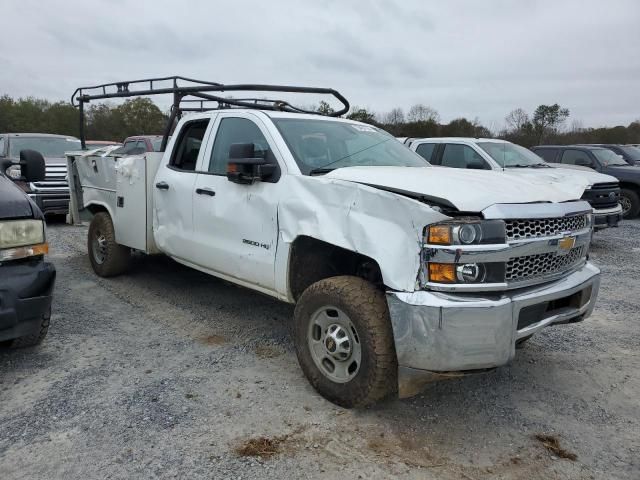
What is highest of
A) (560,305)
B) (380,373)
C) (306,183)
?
(306,183)

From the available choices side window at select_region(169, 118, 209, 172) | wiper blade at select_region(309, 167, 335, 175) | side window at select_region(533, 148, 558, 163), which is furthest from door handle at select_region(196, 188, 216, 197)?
side window at select_region(533, 148, 558, 163)

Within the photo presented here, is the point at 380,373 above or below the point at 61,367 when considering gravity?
above

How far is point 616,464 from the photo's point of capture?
2.81m

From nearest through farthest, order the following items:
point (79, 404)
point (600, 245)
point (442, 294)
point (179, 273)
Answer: point (442, 294), point (79, 404), point (179, 273), point (600, 245)

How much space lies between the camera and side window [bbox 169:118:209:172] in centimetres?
486

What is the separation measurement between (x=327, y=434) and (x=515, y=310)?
1.30 metres

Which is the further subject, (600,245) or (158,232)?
(600,245)

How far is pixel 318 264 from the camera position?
3.79m

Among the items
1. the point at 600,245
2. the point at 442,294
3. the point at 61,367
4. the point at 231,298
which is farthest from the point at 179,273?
the point at 600,245

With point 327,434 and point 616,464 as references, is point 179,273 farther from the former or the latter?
point 616,464

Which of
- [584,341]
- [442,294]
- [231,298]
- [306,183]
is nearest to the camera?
[442,294]

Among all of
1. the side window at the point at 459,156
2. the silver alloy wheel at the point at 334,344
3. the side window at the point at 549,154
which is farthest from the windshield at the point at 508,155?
the silver alloy wheel at the point at 334,344

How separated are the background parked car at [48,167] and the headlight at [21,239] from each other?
6.40m

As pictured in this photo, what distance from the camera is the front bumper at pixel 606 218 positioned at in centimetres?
890
